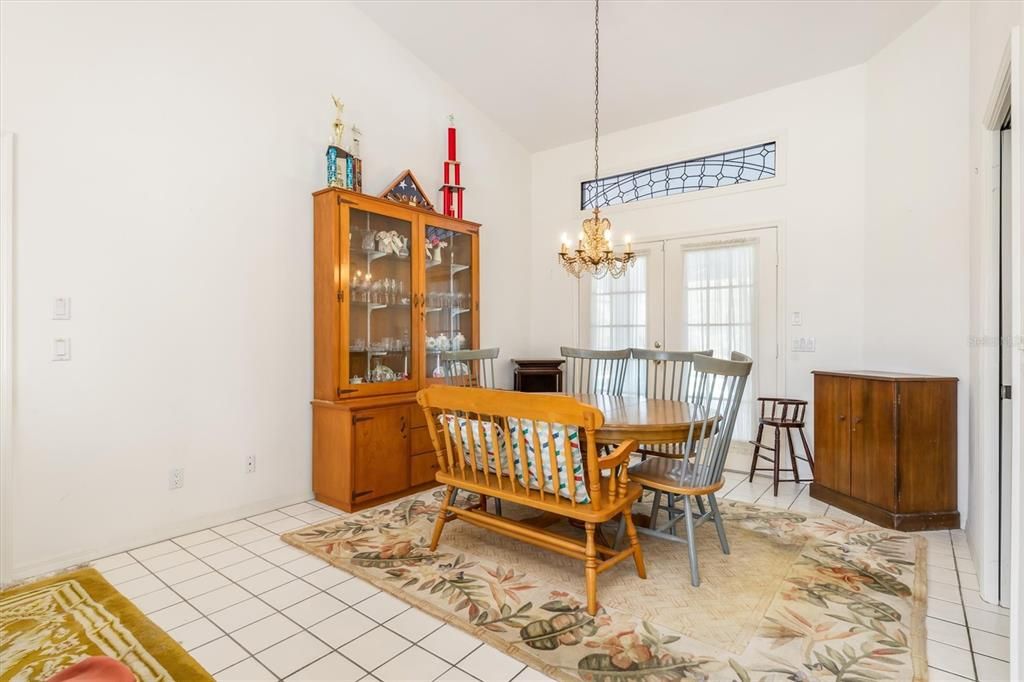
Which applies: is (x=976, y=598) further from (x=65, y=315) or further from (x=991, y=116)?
(x=65, y=315)

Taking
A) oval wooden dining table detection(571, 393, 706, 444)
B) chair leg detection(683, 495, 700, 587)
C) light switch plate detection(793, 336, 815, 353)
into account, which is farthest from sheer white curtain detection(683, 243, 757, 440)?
chair leg detection(683, 495, 700, 587)

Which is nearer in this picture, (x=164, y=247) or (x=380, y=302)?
(x=164, y=247)

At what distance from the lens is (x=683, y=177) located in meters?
4.65

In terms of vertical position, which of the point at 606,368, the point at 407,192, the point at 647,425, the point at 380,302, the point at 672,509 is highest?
the point at 407,192

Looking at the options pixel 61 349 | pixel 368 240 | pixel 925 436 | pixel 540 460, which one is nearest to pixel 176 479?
pixel 61 349

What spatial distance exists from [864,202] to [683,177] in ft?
4.79

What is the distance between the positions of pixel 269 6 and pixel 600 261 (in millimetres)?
2790

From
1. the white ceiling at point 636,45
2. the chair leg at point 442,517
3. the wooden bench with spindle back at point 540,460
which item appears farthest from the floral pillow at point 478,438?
the white ceiling at point 636,45

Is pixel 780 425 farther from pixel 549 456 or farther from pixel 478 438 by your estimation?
pixel 478 438

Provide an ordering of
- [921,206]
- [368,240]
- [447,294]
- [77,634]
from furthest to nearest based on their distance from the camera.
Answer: [447,294] → [368,240] → [921,206] → [77,634]

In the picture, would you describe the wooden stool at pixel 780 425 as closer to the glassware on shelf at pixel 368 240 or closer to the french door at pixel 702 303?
the french door at pixel 702 303

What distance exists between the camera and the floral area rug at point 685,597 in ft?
5.85

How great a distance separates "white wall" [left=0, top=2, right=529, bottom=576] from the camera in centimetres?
247

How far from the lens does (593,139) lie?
5.16 metres
